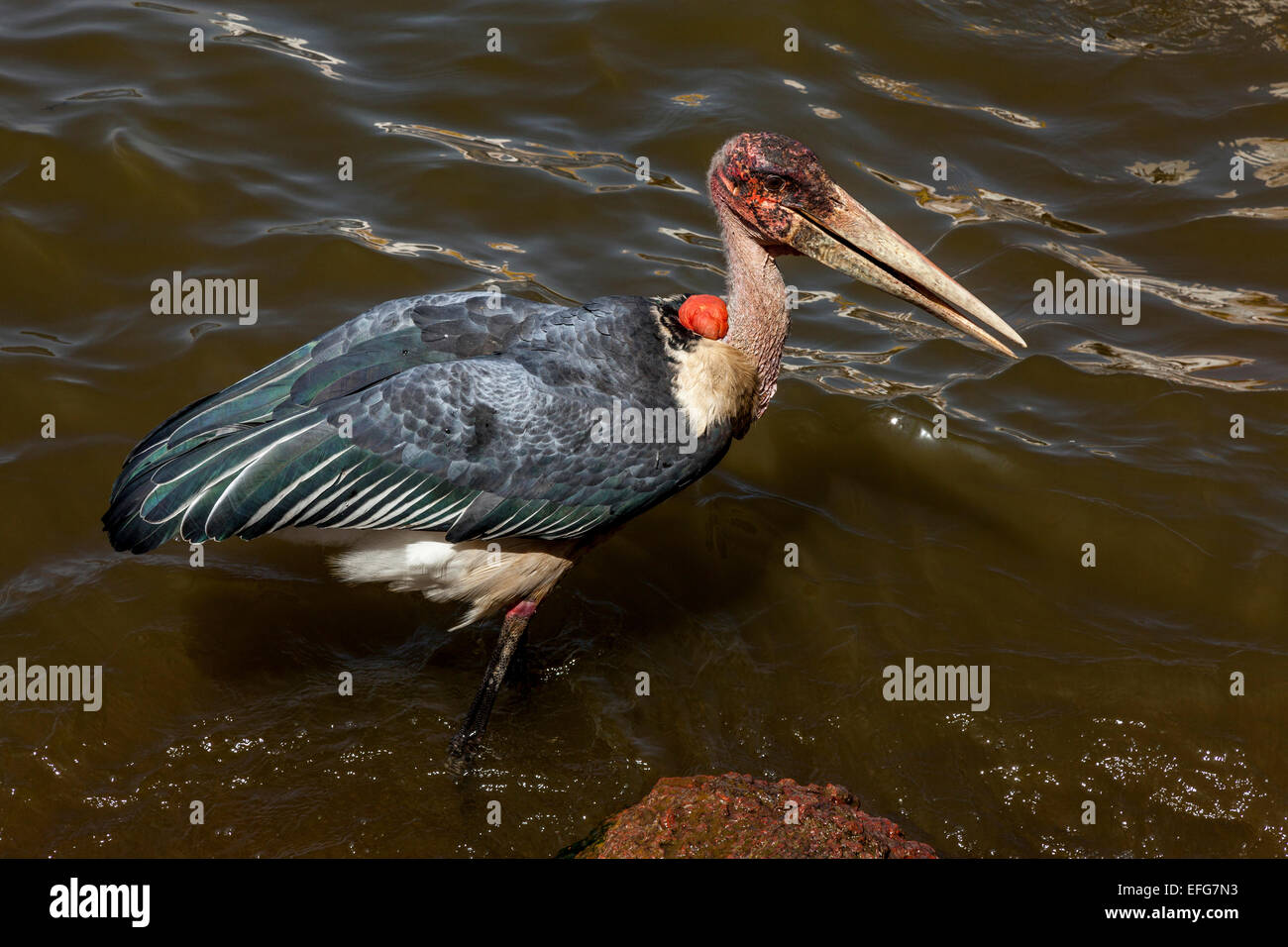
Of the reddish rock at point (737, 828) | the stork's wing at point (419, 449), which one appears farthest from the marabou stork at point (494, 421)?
the reddish rock at point (737, 828)

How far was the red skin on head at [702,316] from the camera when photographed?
19.5 feet

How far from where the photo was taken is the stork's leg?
582 cm

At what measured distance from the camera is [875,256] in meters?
6.01

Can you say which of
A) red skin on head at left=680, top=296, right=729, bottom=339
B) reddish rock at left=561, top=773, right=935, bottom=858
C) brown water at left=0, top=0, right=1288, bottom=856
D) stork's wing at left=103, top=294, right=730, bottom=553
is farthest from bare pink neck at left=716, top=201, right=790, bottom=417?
reddish rock at left=561, top=773, right=935, bottom=858

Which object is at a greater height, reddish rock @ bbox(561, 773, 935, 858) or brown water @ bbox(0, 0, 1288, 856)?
brown water @ bbox(0, 0, 1288, 856)

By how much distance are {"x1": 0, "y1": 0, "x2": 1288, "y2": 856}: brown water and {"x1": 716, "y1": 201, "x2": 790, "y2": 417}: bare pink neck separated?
1574mm

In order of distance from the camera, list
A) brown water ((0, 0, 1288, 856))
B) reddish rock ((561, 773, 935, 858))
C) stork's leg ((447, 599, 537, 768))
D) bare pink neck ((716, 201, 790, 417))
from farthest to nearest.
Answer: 1. bare pink neck ((716, 201, 790, 417))
2. brown water ((0, 0, 1288, 856))
3. stork's leg ((447, 599, 537, 768))
4. reddish rock ((561, 773, 935, 858))

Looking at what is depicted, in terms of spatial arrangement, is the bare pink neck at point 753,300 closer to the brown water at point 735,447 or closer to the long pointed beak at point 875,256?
the long pointed beak at point 875,256

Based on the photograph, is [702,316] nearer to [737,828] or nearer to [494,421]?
[494,421]

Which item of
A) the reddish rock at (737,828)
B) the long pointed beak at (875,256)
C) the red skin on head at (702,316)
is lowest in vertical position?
the reddish rock at (737,828)

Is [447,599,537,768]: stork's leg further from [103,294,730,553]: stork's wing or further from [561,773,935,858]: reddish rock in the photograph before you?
[561,773,935,858]: reddish rock

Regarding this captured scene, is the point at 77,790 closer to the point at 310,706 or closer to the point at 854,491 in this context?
the point at 310,706

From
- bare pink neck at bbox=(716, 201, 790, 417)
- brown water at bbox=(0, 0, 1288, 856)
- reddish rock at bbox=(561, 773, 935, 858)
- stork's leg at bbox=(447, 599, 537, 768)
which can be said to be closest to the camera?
reddish rock at bbox=(561, 773, 935, 858)

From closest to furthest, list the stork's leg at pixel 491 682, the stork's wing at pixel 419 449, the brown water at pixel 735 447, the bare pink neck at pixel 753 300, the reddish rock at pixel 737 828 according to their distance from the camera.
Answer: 1. the reddish rock at pixel 737 828
2. the stork's wing at pixel 419 449
3. the stork's leg at pixel 491 682
4. the brown water at pixel 735 447
5. the bare pink neck at pixel 753 300
